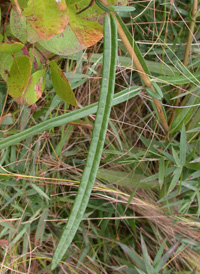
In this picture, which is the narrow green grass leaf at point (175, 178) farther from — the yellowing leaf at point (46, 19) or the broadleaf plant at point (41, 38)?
the yellowing leaf at point (46, 19)

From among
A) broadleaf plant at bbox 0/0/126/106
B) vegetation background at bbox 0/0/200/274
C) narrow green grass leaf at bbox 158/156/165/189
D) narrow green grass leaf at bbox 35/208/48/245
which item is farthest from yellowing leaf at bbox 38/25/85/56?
narrow green grass leaf at bbox 35/208/48/245

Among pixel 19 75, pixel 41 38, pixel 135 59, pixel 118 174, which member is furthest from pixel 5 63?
pixel 118 174

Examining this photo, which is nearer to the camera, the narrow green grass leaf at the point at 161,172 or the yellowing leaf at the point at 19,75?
the yellowing leaf at the point at 19,75

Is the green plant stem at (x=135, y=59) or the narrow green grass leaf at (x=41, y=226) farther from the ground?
the green plant stem at (x=135, y=59)

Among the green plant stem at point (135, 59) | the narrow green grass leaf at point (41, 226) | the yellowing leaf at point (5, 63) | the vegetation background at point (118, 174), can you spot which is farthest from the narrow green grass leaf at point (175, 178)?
the yellowing leaf at point (5, 63)

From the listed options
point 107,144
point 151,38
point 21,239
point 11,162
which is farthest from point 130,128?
point 21,239

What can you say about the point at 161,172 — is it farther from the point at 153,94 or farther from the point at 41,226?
the point at 41,226
